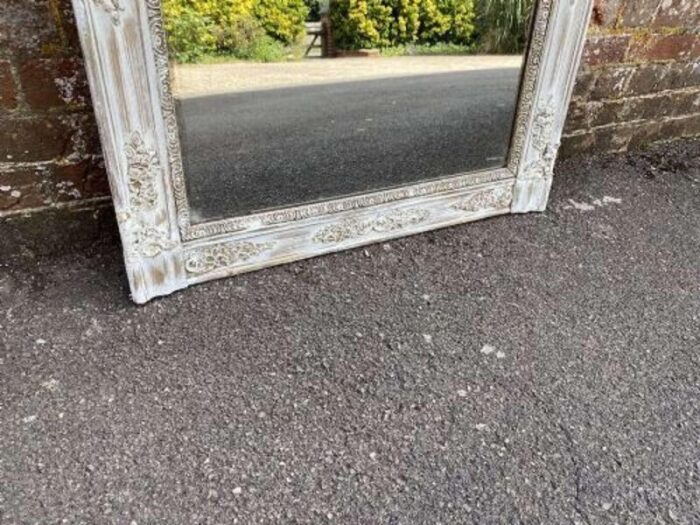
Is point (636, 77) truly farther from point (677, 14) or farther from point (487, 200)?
point (487, 200)

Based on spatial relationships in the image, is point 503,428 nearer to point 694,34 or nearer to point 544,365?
point 544,365

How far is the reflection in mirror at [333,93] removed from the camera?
5.52 ft

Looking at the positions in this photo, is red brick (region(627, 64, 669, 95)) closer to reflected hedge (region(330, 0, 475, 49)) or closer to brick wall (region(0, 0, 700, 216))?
brick wall (region(0, 0, 700, 216))

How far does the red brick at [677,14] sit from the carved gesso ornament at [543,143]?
1.03 meters

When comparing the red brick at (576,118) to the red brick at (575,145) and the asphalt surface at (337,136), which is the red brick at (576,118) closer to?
the red brick at (575,145)

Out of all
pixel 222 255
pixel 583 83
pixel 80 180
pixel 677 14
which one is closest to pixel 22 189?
pixel 80 180

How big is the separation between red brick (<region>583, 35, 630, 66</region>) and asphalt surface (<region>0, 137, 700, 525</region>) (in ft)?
3.38

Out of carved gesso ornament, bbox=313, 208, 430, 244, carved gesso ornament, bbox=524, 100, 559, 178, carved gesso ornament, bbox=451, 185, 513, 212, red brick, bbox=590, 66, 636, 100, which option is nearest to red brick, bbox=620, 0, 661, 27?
red brick, bbox=590, 66, 636, 100

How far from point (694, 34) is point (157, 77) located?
9.04 feet

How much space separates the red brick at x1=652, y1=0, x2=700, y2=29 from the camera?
2695 millimetres

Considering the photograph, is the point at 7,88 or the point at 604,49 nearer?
the point at 7,88

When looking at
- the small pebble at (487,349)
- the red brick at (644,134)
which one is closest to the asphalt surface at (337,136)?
the small pebble at (487,349)

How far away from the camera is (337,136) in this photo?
2.03m

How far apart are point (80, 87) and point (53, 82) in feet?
0.26
